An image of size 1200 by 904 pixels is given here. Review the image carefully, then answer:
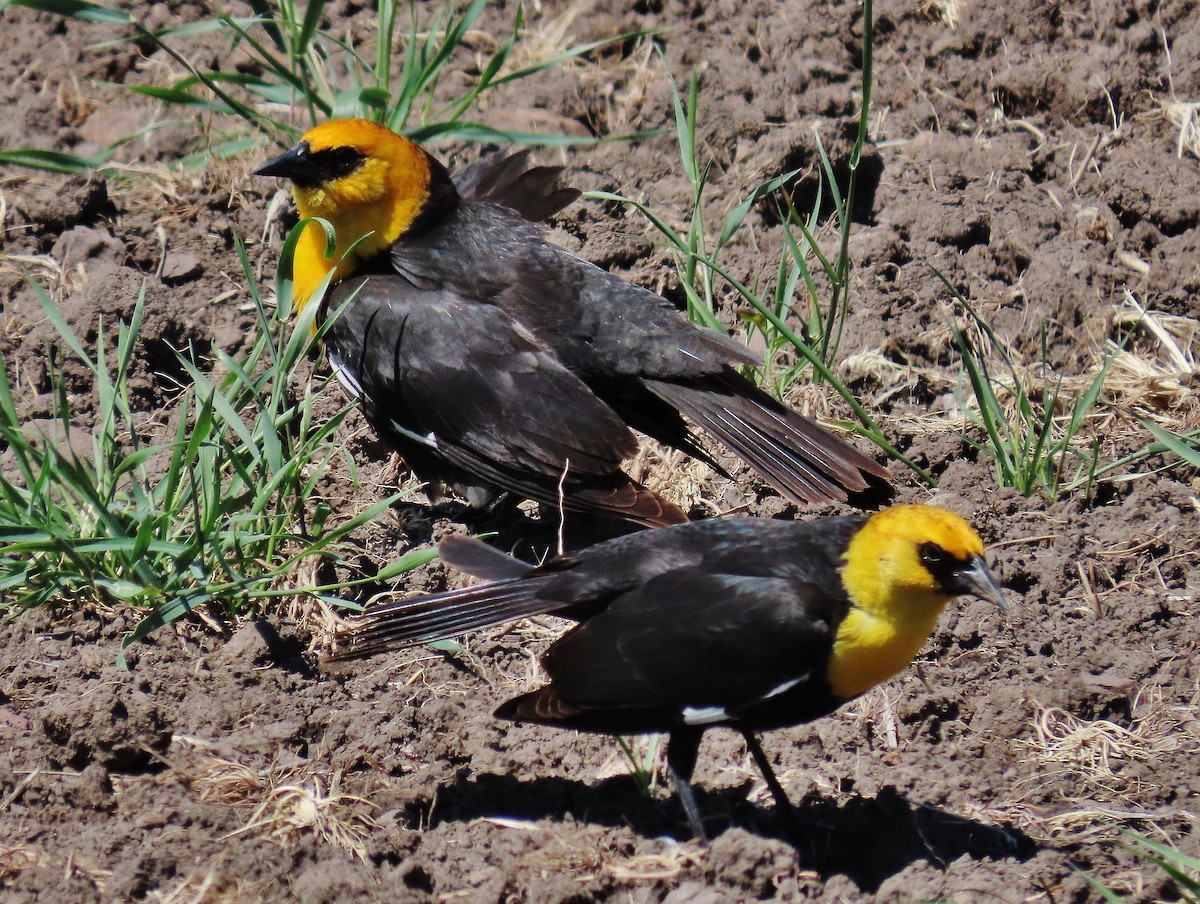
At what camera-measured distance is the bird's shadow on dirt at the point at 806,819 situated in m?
3.47

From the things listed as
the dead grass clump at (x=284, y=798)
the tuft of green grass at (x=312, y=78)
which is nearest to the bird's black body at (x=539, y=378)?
the tuft of green grass at (x=312, y=78)

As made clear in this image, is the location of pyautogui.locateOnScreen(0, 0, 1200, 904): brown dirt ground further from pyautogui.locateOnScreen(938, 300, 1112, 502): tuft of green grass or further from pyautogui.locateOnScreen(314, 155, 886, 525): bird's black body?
pyautogui.locateOnScreen(314, 155, 886, 525): bird's black body

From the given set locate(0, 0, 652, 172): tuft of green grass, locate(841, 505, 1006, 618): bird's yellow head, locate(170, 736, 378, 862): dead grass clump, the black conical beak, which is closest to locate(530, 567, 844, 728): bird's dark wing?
locate(841, 505, 1006, 618): bird's yellow head

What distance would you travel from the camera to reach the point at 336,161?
5.31 metres

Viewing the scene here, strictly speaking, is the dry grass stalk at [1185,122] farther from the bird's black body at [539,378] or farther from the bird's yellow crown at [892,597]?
the bird's yellow crown at [892,597]

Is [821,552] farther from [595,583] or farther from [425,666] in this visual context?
[425,666]

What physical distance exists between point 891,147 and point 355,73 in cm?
235

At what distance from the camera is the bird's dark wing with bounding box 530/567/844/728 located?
11.5 ft

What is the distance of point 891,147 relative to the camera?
20.0 feet

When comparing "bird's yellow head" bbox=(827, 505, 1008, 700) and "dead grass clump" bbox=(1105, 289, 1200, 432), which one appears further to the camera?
"dead grass clump" bbox=(1105, 289, 1200, 432)

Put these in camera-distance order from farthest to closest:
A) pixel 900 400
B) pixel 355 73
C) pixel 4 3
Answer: pixel 355 73 < pixel 900 400 < pixel 4 3

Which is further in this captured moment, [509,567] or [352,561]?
[352,561]

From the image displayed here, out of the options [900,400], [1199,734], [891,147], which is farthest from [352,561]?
[891,147]

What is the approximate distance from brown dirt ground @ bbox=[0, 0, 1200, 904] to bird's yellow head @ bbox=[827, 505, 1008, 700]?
16.9 inches
